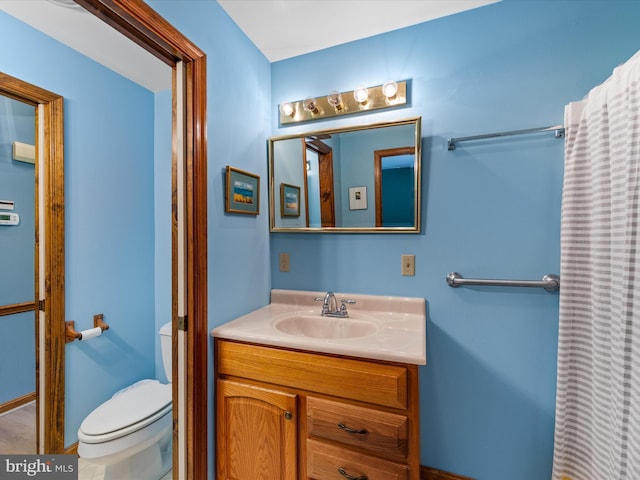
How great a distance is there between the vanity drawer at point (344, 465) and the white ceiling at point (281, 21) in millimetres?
1924

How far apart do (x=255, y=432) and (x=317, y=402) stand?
0.33m

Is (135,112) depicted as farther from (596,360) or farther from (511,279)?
(596,360)

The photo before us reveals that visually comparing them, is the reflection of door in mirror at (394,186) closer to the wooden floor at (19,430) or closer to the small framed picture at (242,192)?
the small framed picture at (242,192)

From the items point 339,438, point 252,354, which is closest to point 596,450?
point 339,438

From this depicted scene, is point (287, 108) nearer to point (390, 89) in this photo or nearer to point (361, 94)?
point (361, 94)

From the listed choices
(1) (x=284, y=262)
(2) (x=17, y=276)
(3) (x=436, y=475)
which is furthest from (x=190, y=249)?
(3) (x=436, y=475)

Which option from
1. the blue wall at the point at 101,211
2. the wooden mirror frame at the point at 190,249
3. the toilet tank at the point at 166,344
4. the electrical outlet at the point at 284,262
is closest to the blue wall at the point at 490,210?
the electrical outlet at the point at 284,262

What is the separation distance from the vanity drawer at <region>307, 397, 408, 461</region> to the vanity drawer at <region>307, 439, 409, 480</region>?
31mm

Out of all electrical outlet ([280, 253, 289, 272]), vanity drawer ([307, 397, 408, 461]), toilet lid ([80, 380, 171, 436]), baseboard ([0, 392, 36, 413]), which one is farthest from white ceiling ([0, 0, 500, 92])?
baseboard ([0, 392, 36, 413])

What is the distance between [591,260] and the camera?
3.56 feet

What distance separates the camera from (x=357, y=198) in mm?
1560

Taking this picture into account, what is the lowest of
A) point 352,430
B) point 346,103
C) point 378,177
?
point 352,430

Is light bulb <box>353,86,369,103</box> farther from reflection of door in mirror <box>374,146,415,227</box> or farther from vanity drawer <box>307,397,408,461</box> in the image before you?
vanity drawer <box>307,397,408,461</box>

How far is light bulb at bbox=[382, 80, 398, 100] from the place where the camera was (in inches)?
56.8
